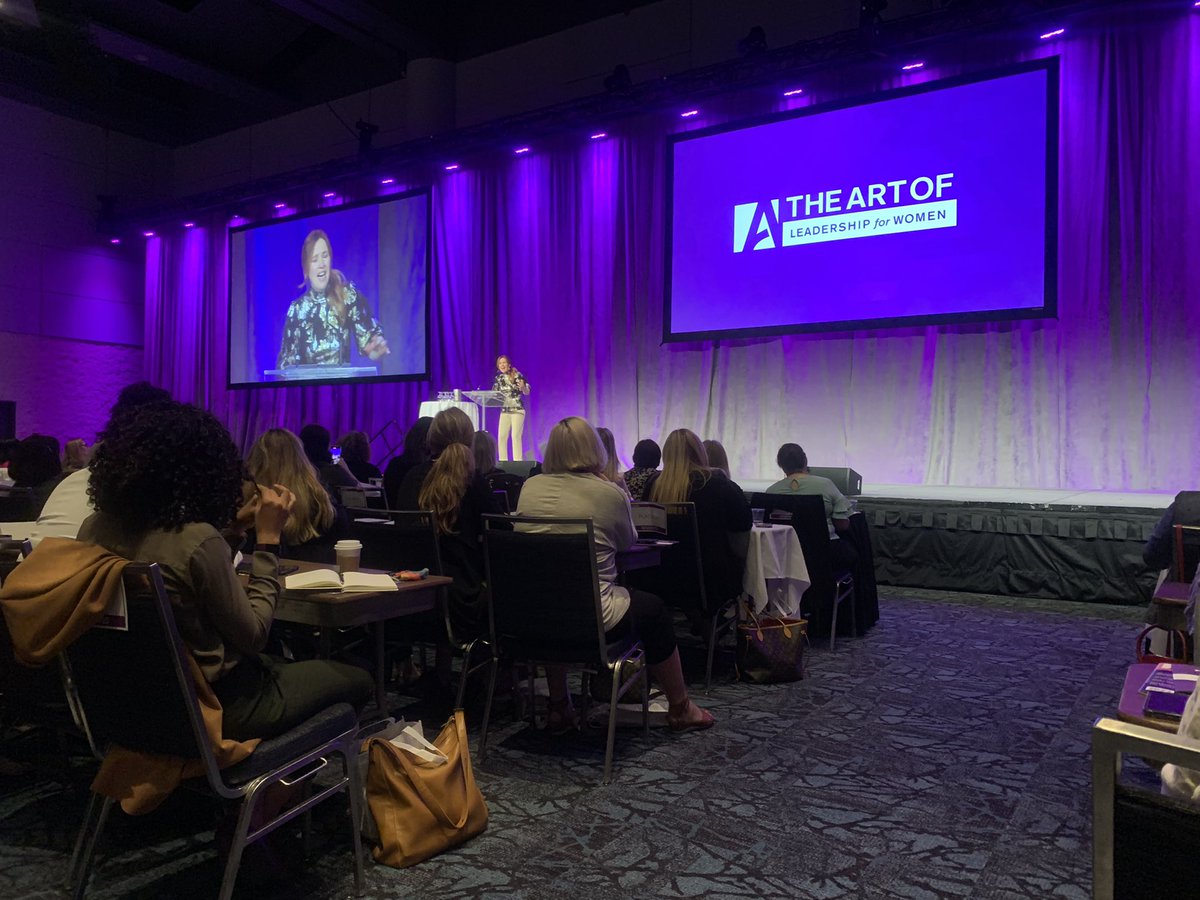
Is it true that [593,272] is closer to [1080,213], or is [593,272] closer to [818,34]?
[818,34]

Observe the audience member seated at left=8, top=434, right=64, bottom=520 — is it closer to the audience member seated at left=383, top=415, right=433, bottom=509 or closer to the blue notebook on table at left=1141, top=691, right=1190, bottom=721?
the audience member seated at left=383, top=415, right=433, bottom=509

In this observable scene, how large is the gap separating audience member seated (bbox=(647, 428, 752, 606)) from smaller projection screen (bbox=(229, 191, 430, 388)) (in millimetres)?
6895

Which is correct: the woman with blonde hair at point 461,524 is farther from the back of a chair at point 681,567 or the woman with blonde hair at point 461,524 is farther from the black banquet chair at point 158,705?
the black banquet chair at point 158,705

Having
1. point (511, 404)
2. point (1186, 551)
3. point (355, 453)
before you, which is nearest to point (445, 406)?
point (511, 404)

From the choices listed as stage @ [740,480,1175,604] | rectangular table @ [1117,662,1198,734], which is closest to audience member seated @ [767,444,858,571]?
stage @ [740,480,1175,604]

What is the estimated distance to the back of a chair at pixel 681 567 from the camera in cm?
379

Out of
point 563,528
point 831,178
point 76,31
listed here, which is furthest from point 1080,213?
point 76,31

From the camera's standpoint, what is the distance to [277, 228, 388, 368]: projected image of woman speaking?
11023mm

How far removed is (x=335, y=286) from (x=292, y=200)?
1.79m

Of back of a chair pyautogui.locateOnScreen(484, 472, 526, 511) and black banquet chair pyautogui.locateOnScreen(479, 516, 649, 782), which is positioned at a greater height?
back of a chair pyautogui.locateOnScreen(484, 472, 526, 511)

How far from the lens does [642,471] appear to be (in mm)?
4656

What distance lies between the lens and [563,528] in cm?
300

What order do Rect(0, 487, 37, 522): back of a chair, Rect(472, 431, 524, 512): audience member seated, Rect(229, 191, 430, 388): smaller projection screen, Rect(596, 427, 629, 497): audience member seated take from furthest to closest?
Rect(229, 191, 430, 388): smaller projection screen → Rect(472, 431, 524, 512): audience member seated → Rect(0, 487, 37, 522): back of a chair → Rect(596, 427, 629, 497): audience member seated

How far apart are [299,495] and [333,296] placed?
28.3ft
